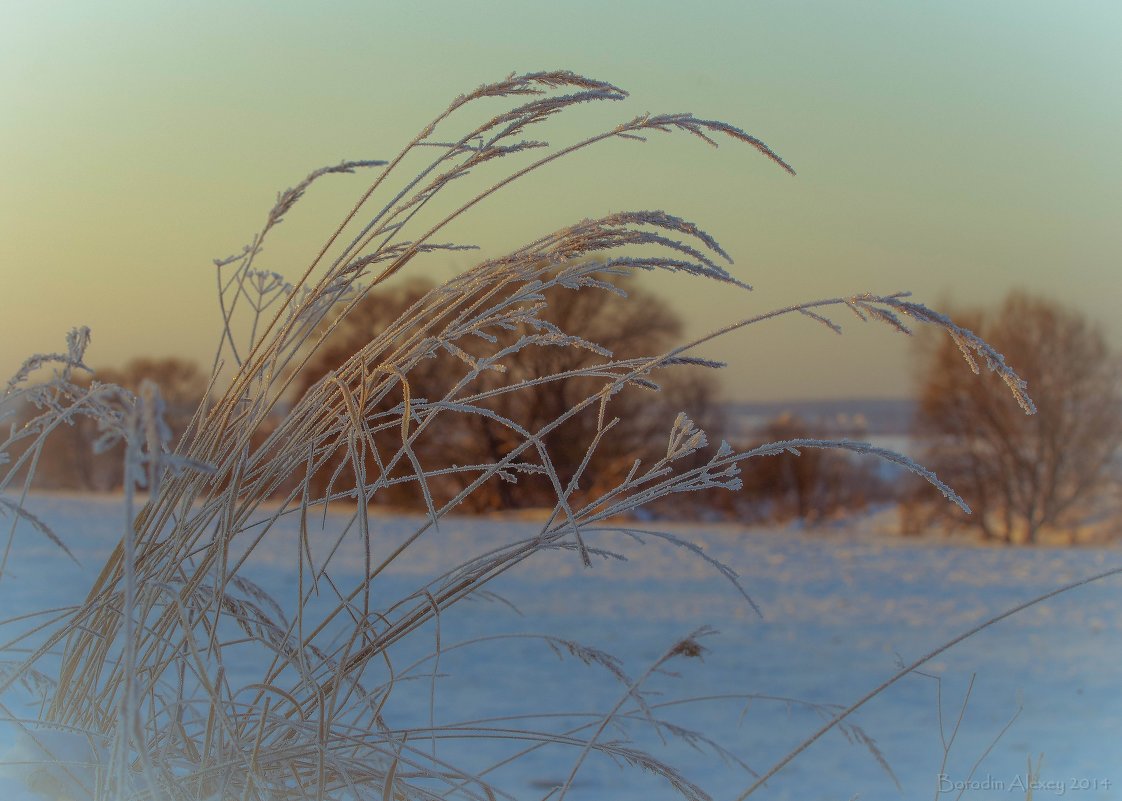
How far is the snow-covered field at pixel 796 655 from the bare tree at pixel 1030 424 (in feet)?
29.3

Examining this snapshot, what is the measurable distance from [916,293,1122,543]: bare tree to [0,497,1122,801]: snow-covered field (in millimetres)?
8916

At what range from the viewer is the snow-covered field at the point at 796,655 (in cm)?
308

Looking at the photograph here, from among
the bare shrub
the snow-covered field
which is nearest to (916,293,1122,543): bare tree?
the bare shrub

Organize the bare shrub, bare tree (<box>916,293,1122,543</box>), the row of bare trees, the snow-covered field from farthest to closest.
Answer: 1. bare tree (<box>916,293,1122,543</box>)
2. the bare shrub
3. the row of bare trees
4. the snow-covered field

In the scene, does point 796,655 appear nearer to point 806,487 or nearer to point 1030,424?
point 806,487

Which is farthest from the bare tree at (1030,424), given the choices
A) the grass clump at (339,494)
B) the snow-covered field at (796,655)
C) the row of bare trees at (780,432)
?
the grass clump at (339,494)

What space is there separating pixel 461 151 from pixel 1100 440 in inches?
704

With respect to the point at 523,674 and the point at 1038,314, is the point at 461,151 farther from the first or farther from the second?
the point at 1038,314

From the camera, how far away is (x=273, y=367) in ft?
4.83

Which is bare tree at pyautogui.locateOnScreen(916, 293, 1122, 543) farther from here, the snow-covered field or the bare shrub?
the snow-covered field

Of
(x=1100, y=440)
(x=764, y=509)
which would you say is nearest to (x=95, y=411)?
(x=764, y=509)

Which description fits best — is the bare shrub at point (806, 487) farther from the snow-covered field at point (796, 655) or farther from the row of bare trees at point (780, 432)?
the snow-covered field at point (796, 655)

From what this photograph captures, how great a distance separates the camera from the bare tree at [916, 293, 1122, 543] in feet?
55.6

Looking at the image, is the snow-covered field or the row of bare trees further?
the row of bare trees
